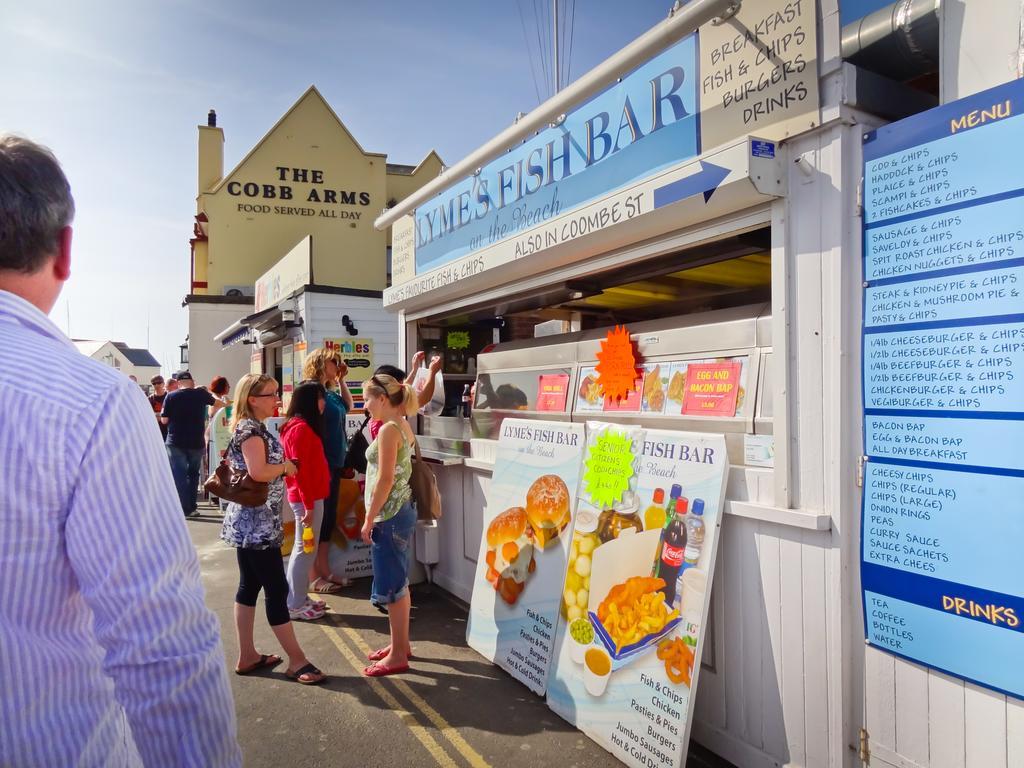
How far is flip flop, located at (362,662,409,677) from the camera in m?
3.77

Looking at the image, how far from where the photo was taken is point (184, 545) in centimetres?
109

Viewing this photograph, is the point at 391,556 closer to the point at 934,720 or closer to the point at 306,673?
the point at 306,673

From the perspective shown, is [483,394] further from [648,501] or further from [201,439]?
[201,439]

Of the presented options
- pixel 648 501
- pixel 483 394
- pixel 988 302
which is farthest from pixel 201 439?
pixel 988 302

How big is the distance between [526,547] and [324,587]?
245 cm

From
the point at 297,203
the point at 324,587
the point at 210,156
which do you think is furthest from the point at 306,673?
the point at 210,156

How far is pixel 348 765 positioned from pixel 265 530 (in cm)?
132

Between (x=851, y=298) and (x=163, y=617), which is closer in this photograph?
(x=163, y=617)

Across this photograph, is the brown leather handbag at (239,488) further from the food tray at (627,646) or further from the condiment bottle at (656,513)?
the condiment bottle at (656,513)

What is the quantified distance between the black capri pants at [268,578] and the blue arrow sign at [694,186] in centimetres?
284

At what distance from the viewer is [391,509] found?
3.71 metres

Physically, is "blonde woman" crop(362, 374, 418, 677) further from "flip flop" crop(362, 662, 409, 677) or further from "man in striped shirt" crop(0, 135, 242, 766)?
"man in striped shirt" crop(0, 135, 242, 766)

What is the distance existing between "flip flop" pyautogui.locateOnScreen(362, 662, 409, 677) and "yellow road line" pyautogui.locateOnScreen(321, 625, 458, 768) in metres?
0.03

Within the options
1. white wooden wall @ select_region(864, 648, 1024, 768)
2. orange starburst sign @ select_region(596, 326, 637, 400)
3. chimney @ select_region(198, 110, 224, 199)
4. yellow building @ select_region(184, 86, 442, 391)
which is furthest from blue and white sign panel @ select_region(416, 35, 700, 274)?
chimney @ select_region(198, 110, 224, 199)
